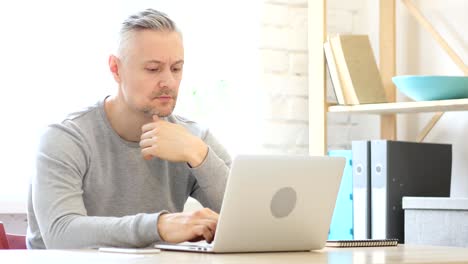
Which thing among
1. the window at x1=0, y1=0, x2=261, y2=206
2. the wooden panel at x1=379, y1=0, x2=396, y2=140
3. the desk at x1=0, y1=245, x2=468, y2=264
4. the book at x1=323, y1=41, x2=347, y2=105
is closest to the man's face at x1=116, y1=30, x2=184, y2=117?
the desk at x1=0, y1=245, x2=468, y2=264

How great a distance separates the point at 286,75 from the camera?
3.34 metres

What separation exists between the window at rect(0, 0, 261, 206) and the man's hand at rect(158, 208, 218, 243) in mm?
1249

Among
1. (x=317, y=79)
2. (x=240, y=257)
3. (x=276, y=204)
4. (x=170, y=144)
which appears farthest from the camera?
(x=317, y=79)

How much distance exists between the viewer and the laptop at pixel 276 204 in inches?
64.9

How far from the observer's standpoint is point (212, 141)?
2393 mm

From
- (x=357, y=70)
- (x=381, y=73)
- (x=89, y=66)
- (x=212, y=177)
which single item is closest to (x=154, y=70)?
(x=212, y=177)

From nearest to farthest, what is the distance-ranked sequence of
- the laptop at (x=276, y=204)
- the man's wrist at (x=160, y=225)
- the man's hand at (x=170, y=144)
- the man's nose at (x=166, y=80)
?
the laptop at (x=276, y=204) → the man's wrist at (x=160, y=225) → the man's hand at (x=170, y=144) → the man's nose at (x=166, y=80)

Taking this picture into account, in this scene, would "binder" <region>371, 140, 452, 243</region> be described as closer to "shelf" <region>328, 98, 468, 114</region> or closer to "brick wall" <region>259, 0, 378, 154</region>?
"shelf" <region>328, 98, 468, 114</region>

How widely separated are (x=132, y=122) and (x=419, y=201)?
98 centimetres

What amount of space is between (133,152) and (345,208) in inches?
41.7

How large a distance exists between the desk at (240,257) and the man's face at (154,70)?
595 mm

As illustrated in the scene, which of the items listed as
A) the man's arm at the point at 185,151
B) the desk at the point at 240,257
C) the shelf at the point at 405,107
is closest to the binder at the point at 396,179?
the shelf at the point at 405,107

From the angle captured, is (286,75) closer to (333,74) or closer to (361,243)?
(333,74)

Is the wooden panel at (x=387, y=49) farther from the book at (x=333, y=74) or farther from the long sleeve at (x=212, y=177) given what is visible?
the long sleeve at (x=212, y=177)
